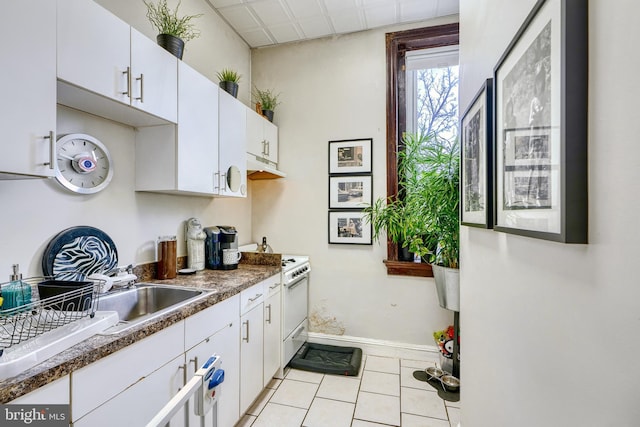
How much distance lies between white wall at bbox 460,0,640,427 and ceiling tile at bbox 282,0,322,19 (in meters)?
1.99

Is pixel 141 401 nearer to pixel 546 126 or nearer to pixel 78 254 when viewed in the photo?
pixel 78 254

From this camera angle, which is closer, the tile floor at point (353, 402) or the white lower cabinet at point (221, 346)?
the white lower cabinet at point (221, 346)

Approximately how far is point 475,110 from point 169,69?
5.38 ft

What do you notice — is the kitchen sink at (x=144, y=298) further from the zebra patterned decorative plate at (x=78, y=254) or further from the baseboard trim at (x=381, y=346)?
the baseboard trim at (x=381, y=346)

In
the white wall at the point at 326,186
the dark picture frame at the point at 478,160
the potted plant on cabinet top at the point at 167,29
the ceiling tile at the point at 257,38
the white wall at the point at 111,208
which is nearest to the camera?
the dark picture frame at the point at 478,160

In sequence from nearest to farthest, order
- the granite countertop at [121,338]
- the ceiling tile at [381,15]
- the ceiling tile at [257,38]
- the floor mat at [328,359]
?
the granite countertop at [121,338] < the floor mat at [328,359] < the ceiling tile at [381,15] < the ceiling tile at [257,38]

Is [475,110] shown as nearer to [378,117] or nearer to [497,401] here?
[497,401]

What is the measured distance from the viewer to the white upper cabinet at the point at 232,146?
7.25ft

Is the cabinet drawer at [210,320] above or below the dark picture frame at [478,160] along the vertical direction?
below

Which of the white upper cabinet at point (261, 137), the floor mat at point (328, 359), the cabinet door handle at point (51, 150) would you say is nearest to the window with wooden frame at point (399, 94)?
the floor mat at point (328, 359)

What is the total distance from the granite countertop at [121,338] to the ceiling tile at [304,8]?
2269mm

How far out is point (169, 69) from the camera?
5.63ft

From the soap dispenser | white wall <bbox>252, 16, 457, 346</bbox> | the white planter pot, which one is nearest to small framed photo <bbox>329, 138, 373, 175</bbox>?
white wall <bbox>252, 16, 457, 346</bbox>

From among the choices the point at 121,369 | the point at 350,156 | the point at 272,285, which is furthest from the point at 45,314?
the point at 350,156
